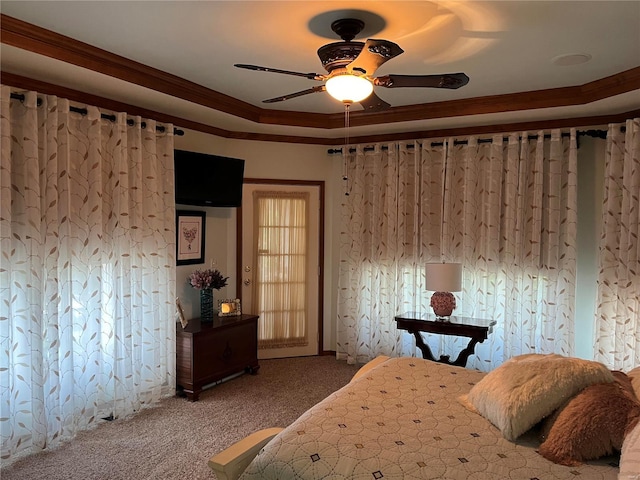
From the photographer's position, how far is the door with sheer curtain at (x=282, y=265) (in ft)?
17.5

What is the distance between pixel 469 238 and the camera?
472 centimetres

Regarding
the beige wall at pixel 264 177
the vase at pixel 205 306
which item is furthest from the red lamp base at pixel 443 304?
the vase at pixel 205 306

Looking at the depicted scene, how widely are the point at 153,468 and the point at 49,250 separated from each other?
1663 millimetres

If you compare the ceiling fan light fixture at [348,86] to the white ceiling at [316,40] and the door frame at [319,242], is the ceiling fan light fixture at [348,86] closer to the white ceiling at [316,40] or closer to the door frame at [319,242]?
the white ceiling at [316,40]

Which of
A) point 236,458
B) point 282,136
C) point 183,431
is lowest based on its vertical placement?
point 183,431

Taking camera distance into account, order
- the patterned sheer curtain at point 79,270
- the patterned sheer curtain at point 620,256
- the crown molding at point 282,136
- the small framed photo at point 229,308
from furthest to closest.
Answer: the small framed photo at point 229,308 < the patterned sheer curtain at point 620,256 < the crown molding at point 282,136 < the patterned sheer curtain at point 79,270

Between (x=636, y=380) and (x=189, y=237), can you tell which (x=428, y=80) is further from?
(x=189, y=237)

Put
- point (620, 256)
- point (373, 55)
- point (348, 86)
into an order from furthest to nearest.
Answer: point (620, 256) < point (348, 86) < point (373, 55)

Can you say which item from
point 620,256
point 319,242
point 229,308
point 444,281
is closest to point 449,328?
point 444,281

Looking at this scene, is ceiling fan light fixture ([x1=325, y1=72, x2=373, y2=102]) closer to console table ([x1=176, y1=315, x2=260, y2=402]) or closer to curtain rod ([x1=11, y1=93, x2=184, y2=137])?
curtain rod ([x1=11, y1=93, x2=184, y2=137])

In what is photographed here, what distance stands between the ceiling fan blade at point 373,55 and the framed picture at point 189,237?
2626 millimetres

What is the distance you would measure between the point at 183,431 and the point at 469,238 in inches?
125

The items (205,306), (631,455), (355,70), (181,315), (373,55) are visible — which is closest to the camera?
(631,455)

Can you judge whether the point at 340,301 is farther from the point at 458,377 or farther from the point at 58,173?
the point at 58,173
